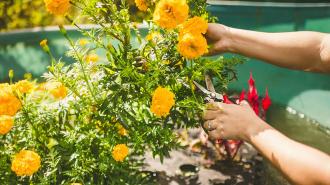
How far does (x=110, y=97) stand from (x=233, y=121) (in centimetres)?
69

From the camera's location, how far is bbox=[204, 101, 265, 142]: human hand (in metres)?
1.58

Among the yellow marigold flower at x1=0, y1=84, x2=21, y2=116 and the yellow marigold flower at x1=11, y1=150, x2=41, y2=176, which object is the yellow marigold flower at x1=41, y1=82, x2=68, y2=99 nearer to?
the yellow marigold flower at x1=0, y1=84, x2=21, y2=116

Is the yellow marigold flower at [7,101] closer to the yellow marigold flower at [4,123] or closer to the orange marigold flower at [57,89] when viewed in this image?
the yellow marigold flower at [4,123]

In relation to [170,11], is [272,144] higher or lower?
lower

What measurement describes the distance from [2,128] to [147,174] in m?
1.24

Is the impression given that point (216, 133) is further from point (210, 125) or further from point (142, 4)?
point (142, 4)

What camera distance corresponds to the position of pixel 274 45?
6.74 feet

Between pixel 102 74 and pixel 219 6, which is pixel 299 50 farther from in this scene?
pixel 219 6

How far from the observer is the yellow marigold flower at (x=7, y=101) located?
5.72 ft

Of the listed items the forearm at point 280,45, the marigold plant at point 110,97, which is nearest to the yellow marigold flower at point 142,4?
the marigold plant at point 110,97

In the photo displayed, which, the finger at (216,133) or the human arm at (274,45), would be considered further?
the human arm at (274,45)

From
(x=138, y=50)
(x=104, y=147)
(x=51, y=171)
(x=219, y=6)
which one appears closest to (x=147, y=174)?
(x=104, y=147)

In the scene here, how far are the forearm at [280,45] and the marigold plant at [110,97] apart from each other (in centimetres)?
13

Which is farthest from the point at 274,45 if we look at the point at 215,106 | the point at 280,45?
the point at 215,106
